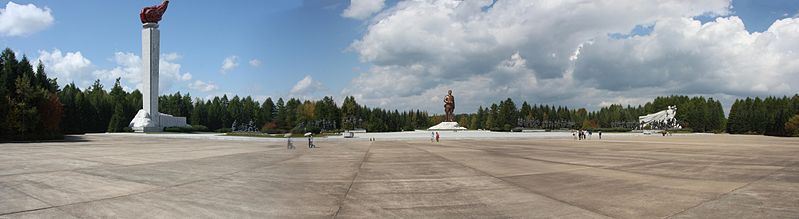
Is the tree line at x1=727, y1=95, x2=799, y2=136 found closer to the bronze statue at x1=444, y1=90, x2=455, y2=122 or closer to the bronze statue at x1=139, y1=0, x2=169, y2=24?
the bronze statue at x1=444, y1=90, x2=455, y2=122

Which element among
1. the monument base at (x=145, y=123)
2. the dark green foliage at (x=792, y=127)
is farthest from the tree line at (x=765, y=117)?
the monument base at (x=145, y=123)

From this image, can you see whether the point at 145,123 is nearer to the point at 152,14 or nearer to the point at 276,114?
the point at 152,14

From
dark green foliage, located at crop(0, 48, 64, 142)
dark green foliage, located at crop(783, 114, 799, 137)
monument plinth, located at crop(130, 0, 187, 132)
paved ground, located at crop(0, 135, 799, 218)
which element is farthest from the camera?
dark green foliage, located at crop(783, 114, 799, 137)

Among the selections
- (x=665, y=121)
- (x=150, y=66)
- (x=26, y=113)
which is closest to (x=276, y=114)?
(x=150, y=66)

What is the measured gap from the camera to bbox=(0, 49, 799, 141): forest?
1693 inches

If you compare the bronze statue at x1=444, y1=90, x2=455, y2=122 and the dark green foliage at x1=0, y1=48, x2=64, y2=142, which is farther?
the bronze statue at x1=444, y1=90, x2=455, y2=122

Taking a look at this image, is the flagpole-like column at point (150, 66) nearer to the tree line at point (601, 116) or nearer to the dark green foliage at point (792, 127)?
the tree line at point (601, 116)

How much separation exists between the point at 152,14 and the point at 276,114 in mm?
49962

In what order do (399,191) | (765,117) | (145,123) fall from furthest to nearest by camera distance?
1. (765,117)
2. (145,123)
3. (399,191)

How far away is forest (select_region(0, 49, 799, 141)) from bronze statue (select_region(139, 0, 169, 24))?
14198mm

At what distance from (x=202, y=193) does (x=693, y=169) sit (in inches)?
615

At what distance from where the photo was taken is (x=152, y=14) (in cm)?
6625

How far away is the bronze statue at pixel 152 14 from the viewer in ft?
217

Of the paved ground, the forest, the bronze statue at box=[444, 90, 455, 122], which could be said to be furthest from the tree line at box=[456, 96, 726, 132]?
the paved ground
